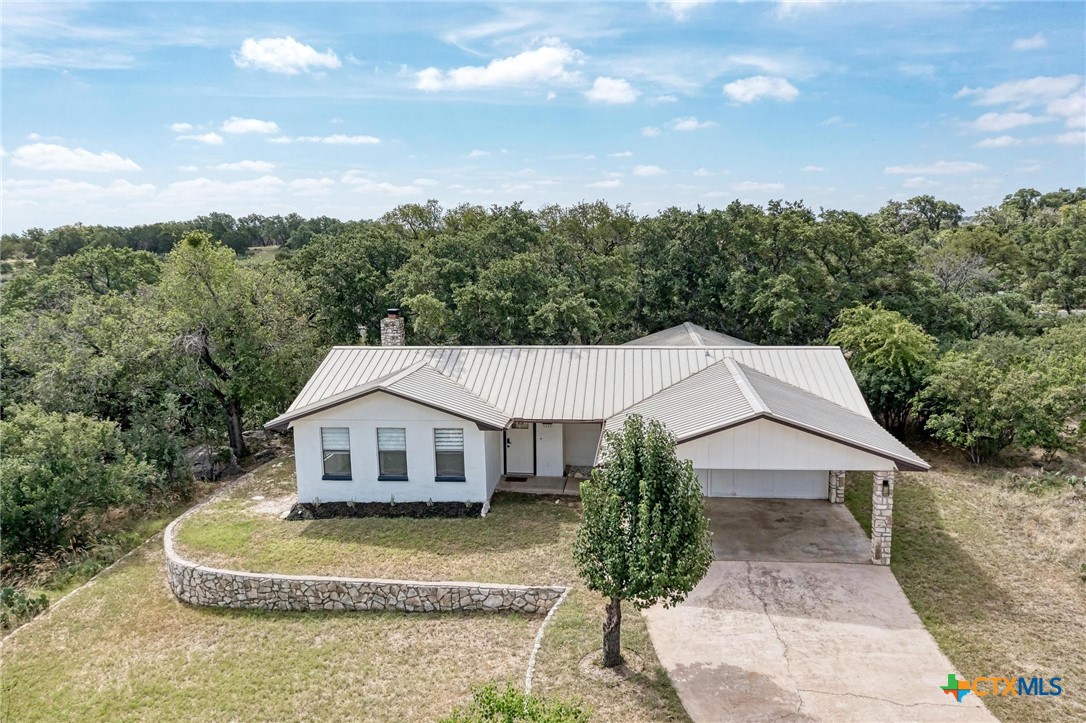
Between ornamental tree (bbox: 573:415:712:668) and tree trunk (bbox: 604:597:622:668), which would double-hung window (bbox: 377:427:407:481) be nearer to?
ornamental tree (bbox: 573:415:712:668)

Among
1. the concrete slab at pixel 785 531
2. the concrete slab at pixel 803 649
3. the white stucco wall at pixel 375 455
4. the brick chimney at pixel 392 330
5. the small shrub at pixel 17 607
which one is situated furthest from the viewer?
the brick chimney at pixel 392 330

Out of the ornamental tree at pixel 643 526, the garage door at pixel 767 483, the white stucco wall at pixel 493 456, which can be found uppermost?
the ornamental tree at pixel 643 526

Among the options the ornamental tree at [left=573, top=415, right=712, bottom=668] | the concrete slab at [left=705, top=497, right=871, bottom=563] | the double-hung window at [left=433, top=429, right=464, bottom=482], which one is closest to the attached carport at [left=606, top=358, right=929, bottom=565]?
the concrete slab at [left=705, top=497, right=871, bottom=563]

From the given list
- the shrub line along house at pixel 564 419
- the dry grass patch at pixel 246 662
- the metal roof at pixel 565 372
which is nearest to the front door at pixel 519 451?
the shrub line along house at pixel 564 419

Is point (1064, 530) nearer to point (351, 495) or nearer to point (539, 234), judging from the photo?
point (351, 495)

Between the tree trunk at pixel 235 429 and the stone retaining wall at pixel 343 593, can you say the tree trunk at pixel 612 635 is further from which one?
the tree trunk at pixel 235 429

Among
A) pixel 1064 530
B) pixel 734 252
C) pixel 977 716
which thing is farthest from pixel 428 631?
pixel 734 252
